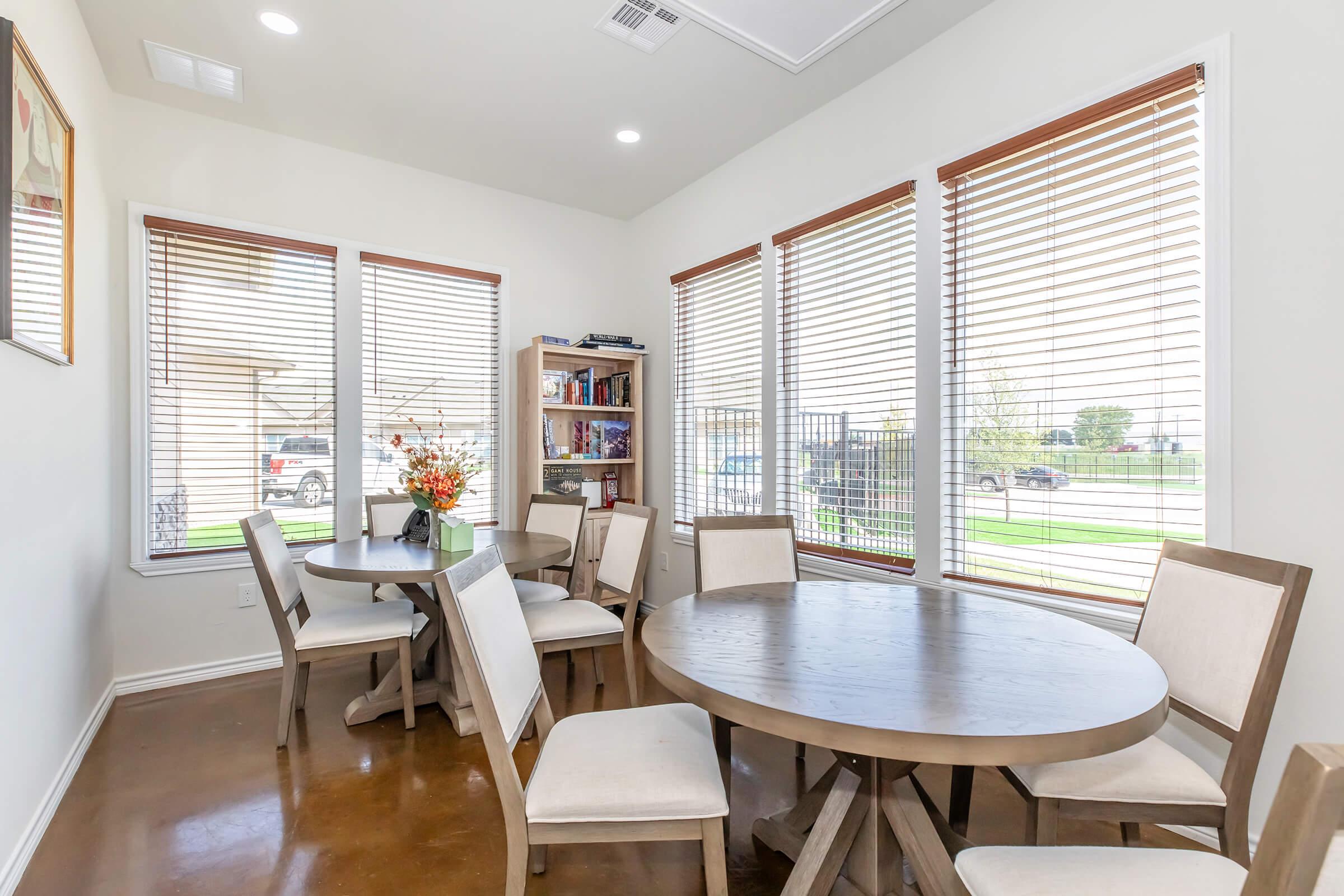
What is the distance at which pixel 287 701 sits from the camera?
8.30 feet

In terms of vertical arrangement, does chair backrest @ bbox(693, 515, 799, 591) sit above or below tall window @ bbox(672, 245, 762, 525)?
below

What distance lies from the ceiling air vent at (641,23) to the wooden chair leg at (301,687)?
3022 millimetres

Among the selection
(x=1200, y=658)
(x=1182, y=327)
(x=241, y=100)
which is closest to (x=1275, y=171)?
(x=1182, y=327)

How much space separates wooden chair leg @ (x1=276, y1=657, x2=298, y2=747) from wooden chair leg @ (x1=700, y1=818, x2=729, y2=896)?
1982 mm

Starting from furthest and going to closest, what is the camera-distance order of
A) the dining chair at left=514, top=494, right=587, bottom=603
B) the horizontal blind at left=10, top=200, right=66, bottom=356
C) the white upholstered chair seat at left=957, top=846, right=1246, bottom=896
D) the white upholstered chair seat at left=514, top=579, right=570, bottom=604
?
the dining chair at left=514, top=494, right=587, bottom=603 < the white upholstered chair seat at left=514, top=579, right=570, bottom=604 < the horizontal blind at left=10, top=200, right=66, bottom=356 < the white upholstered chair seat at left=957, top=846, right=1246, bottom=896

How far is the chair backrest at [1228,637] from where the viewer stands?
4.54ft

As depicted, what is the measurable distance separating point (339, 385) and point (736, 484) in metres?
2.44

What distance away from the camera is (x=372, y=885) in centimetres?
172

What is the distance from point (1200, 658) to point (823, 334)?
2086 mm


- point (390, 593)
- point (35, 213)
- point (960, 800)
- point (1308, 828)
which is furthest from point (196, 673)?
point (1308, 828)

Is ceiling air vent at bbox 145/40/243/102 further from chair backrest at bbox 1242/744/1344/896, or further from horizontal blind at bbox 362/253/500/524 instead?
chair backrest at bbox 1242/744/1344/896

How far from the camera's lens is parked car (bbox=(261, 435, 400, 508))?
351 centimetres

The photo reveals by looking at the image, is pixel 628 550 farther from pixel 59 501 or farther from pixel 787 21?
pixel 787 21

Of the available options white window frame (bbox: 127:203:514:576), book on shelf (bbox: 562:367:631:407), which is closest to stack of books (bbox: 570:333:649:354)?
book on shelf (bbox: 562:367:631:407)
